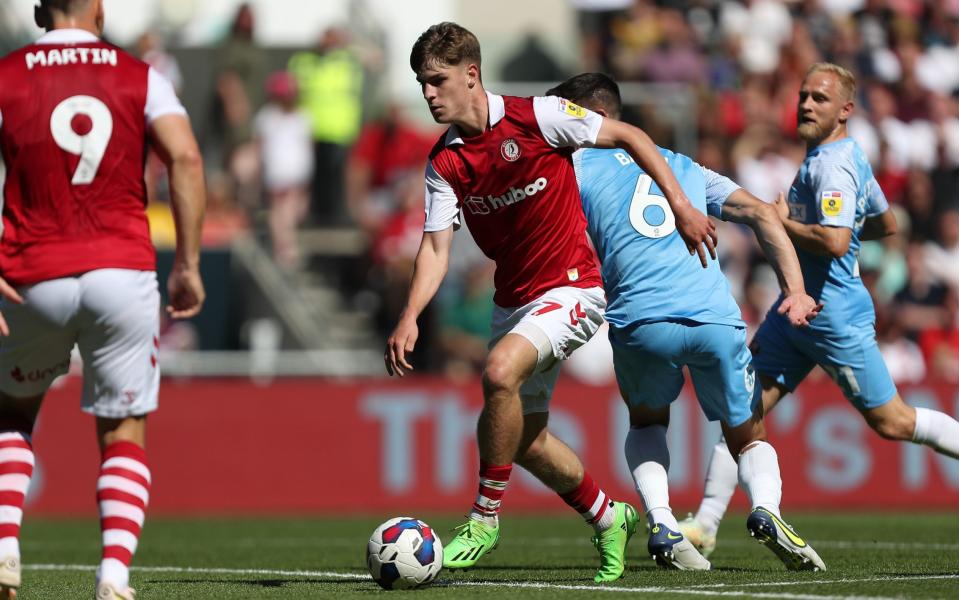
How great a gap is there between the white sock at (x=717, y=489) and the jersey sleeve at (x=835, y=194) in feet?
4.63

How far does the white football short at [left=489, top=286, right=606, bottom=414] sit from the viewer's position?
23.8 ft

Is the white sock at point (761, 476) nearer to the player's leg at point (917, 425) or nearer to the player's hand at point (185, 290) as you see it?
the player's leg at point (917, 425)

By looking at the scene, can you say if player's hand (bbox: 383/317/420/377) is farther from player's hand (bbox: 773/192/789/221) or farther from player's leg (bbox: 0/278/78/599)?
player's hand (bbox: 773/192/789/221)

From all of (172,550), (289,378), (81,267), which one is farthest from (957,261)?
(81,267)

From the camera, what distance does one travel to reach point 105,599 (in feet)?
19.3

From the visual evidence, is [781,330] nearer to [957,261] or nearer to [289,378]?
[289,378]

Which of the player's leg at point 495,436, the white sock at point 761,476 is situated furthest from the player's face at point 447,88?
the white sock at point 761,476

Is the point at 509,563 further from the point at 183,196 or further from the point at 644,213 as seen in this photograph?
the point at 183,196

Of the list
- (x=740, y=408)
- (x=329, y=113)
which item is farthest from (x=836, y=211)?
(x=329, y=113)

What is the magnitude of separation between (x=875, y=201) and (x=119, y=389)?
4461mm

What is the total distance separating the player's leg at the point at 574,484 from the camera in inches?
302

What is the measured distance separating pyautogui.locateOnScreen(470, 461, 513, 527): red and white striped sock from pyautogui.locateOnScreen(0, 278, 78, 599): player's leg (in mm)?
2088

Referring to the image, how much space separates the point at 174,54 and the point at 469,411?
680 centimetres

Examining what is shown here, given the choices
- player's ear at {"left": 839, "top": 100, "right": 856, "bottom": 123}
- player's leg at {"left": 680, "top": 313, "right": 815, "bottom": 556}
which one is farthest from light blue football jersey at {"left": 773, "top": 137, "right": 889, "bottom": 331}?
player's leg at {"left": 680, "top": 313, "right": 815, "bottom": 556}
